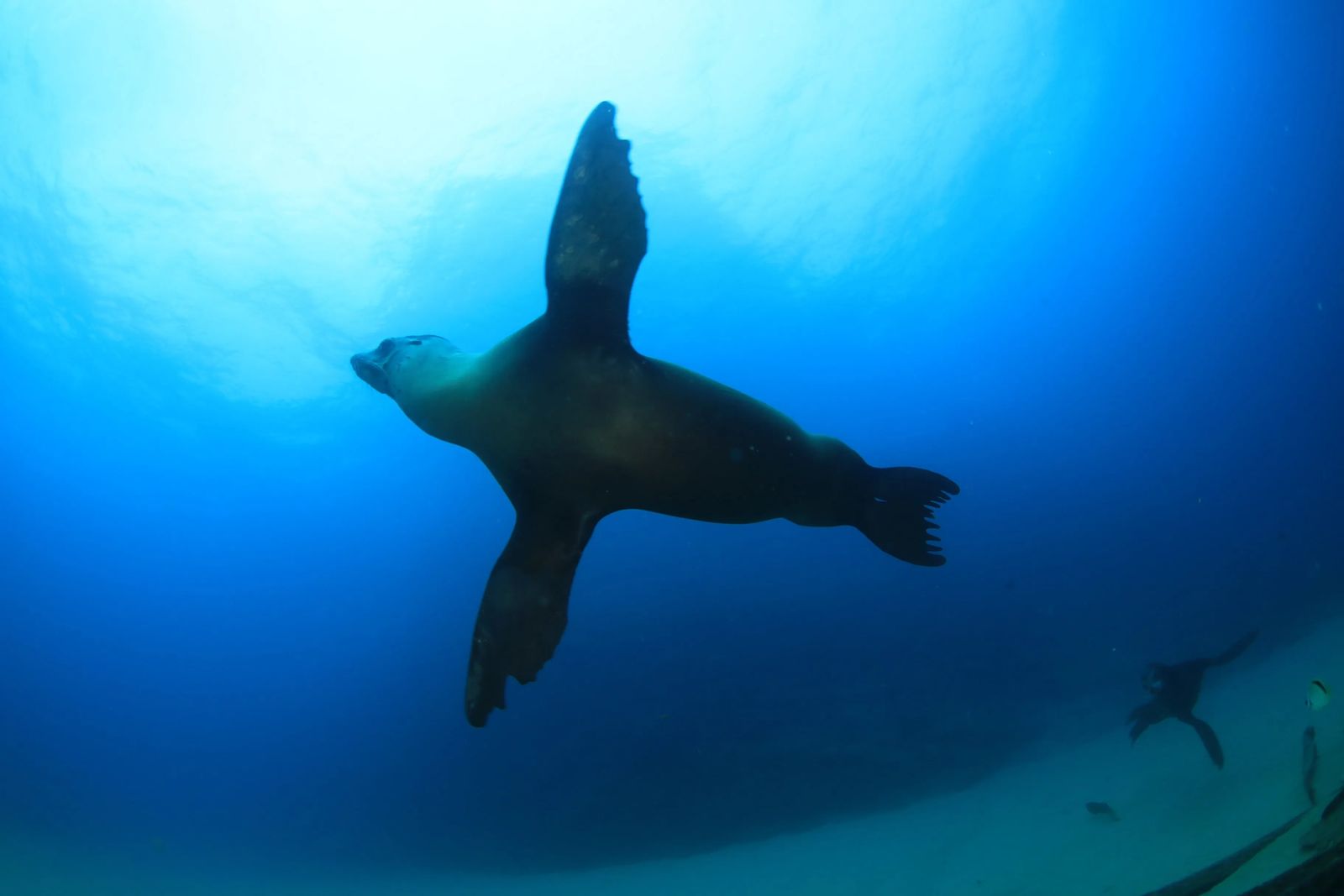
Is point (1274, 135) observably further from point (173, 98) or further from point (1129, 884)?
point (173, 98)

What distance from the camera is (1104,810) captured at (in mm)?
12102

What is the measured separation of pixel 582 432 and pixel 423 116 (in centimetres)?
1012

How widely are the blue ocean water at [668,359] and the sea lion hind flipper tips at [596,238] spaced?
8969 millimetres

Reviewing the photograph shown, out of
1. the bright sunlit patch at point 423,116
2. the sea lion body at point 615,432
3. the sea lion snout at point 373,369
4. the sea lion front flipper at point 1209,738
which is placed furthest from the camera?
the sea lion front flipper at point 1209,738

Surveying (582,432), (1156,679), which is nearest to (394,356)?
(582,432)

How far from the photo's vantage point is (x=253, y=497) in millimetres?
17609

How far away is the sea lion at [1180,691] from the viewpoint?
10.8 metres

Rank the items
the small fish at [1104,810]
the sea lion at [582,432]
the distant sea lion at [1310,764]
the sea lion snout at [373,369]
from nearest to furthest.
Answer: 1. the sea lion at [582,432]
2. the sea lion snout at [373,369]
3. the distant sea lion at [1310,764]
4. the small fish at [1104,810]

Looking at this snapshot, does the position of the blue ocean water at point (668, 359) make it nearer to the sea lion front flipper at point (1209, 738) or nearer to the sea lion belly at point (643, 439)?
the sea lion front flipper at point (1209, 738)

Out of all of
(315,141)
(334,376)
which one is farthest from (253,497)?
(315,141)

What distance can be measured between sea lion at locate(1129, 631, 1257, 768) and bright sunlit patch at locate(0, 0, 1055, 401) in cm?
866

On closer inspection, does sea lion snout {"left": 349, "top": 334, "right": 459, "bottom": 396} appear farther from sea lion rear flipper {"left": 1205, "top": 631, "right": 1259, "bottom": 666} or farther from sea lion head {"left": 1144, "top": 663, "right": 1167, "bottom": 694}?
sea lion rear flipper {"left": 1205, "top": 631, "right": 1259, "bottom": 666}

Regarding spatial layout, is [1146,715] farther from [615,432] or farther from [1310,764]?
[615,432]

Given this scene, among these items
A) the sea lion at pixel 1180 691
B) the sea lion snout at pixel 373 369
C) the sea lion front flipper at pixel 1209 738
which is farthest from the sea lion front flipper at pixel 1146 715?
the sea lion snout at pixel 373 369
